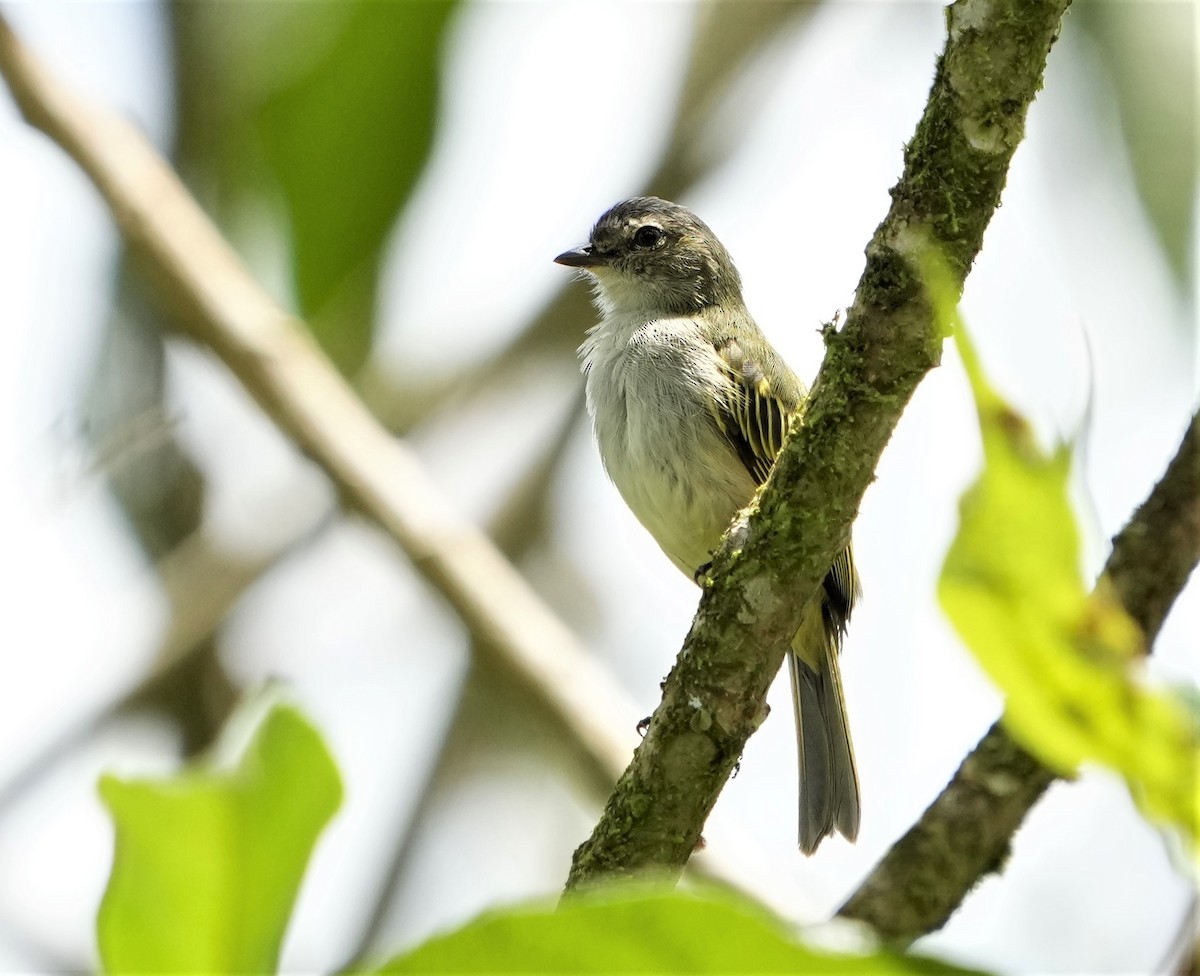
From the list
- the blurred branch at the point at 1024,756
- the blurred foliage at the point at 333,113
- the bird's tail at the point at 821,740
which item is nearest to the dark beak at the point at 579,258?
the blurred foliage at the point at 333,113

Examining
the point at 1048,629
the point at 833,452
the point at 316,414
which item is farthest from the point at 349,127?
the point at 1048,629

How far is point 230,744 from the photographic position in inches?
38.1

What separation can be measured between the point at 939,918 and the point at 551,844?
127 inches

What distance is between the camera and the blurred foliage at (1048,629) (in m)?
0.79

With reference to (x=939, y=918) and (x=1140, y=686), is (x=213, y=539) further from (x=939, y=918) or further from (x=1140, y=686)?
(x=1140, y=686)

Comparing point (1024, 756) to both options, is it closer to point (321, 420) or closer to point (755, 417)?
point (755, 417)

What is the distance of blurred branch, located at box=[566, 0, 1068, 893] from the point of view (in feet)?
7.46

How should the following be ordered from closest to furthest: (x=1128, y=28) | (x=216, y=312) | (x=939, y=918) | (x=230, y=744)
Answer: (x=230, y=744)
(x=939, y=918)
(x=1128, y=28)
(x=216, y=312)

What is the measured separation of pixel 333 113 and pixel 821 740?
8.78 feet

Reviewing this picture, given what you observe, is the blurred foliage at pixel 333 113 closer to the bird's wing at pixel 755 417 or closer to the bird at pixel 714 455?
the bird at pixel 714 455

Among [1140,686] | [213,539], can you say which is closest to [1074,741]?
[1140,686]

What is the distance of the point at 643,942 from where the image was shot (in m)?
0.83

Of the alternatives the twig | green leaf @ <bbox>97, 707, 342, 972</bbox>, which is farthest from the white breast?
green leaf @ <bbox>97, 707, 342, 972</bbox>

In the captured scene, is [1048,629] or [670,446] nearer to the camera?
[1048,629]
